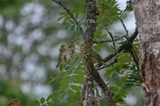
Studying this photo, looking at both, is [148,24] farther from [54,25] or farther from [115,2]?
[54,25]

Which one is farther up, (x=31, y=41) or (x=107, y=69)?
(x=31, y=41)

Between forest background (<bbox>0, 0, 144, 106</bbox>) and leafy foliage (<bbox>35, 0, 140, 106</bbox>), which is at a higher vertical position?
forest background (<bbox>0, 0, 144, 106</bbox>)

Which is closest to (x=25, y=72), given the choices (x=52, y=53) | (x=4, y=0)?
(x=52, y=53)

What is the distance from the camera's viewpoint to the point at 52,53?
828cm

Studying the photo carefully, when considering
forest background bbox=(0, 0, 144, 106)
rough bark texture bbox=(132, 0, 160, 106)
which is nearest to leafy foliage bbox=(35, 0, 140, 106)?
rough bark texture bbox=(132, 0, 160, 106)

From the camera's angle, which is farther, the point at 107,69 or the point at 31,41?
the point at 31,41

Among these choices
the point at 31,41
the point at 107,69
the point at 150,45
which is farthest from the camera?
the point at 31,41

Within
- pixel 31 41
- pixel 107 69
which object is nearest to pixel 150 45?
pixel 107 69

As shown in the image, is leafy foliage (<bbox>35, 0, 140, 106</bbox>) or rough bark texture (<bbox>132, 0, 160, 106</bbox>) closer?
rough bark texture (<bbox>132, 0, 160, 106</bbox>)

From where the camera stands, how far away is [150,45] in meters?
0.88

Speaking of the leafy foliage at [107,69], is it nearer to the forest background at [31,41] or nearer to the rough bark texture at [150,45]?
the rough bark texture at [150,45]

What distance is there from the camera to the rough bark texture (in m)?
0.86

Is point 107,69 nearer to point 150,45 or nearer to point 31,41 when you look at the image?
point 150,45

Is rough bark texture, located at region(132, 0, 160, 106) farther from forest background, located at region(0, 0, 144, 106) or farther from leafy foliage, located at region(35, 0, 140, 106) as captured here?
forest background, located at region(0, 0, 144, 106)
